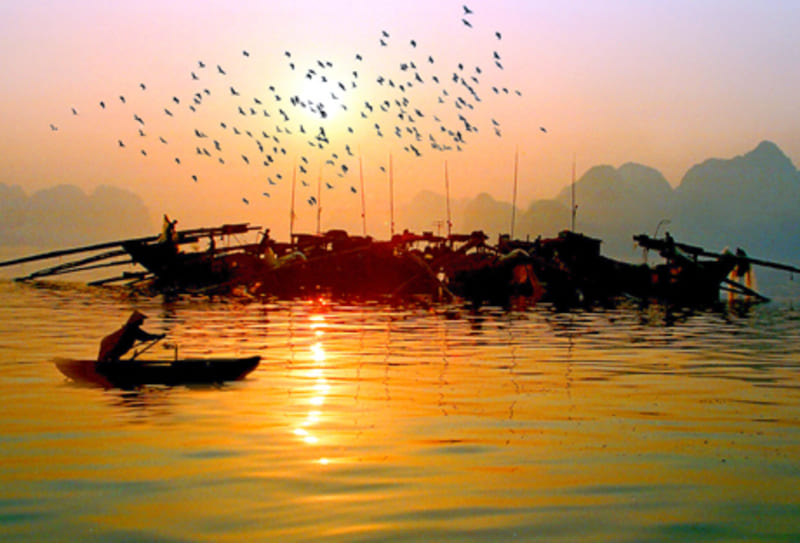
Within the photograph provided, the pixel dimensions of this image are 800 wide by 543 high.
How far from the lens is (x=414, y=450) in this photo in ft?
42.8

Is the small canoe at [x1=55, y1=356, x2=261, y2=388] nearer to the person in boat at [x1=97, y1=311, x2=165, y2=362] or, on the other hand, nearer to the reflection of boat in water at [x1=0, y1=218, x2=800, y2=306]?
the person in boat at [x1=97, y1=311, x2=165, y2=362]

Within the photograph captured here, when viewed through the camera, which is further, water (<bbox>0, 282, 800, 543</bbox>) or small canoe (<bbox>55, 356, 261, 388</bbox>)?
small canoe (<bbox>55, 356, 261, 388</bbox>)

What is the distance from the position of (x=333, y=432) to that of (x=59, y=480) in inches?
183

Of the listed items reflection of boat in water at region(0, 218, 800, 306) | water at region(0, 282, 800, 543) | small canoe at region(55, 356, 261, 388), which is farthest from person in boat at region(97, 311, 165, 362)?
reflection of boat in water at region(0, 218, 800, 306)

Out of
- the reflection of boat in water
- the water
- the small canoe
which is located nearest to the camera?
the water

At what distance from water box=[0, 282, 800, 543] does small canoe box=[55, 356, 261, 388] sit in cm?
45

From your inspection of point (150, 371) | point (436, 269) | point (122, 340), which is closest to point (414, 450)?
point (150, 371)

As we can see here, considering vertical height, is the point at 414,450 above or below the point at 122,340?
below

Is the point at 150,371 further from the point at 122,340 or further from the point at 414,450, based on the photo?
the point at 414,450

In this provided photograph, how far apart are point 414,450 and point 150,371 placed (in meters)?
8.42

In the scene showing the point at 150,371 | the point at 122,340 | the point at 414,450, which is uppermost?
the point at 122,340

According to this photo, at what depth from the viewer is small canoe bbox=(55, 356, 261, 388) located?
1922 centimetres

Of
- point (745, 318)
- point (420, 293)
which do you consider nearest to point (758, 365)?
point (745, 318)

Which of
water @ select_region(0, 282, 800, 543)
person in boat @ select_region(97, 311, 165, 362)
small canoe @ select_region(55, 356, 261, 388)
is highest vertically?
person in boat @ select_region(97, 311, 165, 362)
